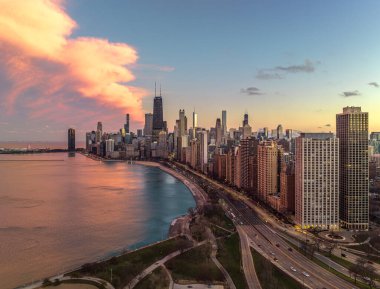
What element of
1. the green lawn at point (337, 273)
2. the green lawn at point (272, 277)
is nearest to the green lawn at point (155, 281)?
the green lawn at point (272, 277)

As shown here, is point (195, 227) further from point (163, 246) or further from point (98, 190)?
point (98, 190)

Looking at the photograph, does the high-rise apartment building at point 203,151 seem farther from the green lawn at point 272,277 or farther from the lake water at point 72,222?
the green lawn at point 272,277

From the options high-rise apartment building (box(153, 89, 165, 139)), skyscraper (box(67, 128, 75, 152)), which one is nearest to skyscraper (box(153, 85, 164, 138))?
high-rise apartment building (box(153, 89, 165, 139))

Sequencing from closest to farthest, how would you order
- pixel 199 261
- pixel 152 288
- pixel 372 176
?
pixel 152 288 < pixel 199 261 < pixel 372 176

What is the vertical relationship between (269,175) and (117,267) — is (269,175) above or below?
above

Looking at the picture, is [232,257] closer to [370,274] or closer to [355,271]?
[355,271]

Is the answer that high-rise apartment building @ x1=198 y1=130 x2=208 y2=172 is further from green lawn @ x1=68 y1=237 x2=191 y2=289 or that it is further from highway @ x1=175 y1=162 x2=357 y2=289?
green lawn @ x1=68 y1=237 x2=191 y2=289

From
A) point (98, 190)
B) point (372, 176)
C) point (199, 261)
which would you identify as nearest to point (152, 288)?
point (199, 261)

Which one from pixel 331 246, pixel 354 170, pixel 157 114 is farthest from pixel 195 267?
pixel 157 114
